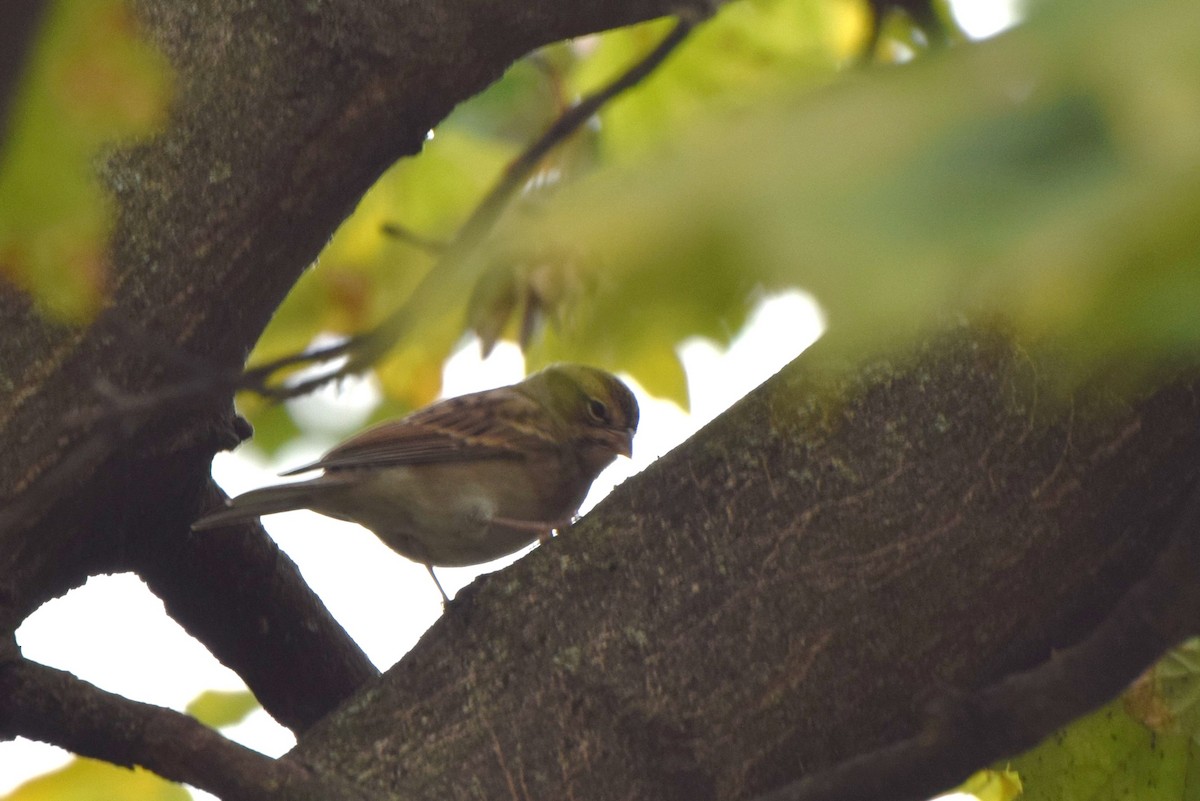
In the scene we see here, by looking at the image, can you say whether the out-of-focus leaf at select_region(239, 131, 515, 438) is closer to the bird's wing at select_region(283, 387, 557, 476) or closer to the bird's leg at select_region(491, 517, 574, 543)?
the bird's wing at select_region(283, 387, 557, 476)

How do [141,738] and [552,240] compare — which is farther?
[141,738]

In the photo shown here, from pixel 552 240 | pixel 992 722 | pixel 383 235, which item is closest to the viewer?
pixel 552 240

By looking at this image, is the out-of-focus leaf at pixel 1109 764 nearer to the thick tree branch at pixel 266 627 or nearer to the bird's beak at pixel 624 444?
the thick tree branch at pixel 266 627

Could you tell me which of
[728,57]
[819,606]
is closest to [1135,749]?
[819,606]

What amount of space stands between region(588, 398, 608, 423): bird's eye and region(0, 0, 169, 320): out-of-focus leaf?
4.34m

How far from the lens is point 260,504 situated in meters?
3.79

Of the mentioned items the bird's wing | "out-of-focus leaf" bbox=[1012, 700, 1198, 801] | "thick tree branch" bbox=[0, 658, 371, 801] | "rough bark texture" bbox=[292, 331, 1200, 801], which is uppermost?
the bird's wing

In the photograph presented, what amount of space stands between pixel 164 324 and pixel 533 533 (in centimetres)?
251

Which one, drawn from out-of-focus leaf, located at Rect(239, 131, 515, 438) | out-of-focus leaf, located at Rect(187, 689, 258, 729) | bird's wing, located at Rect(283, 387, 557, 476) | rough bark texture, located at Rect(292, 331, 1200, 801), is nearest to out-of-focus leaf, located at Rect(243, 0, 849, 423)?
out-of-focus leaf, located at Rect(239, 131, 515, 438)

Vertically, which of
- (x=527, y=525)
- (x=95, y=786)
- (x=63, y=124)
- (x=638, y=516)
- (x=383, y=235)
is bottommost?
(x=63, y=124)

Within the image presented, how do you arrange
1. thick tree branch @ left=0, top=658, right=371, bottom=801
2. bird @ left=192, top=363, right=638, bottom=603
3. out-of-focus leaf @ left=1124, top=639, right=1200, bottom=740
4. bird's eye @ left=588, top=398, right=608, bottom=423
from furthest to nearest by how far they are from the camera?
bird's eye @ left=588, top=398, right=608, bottom=423, bird @ left=192, top=363, right=638, bottom=603, out-of-focus leaf @ left=1124, top=639, right=1200, bottom=740, thick tree branch @ left=0, top=658, right=371, bottom=801

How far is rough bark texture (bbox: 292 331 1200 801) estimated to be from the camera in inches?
105

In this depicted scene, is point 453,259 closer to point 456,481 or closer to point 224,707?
point 224,707

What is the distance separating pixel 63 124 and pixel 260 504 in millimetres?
2729
